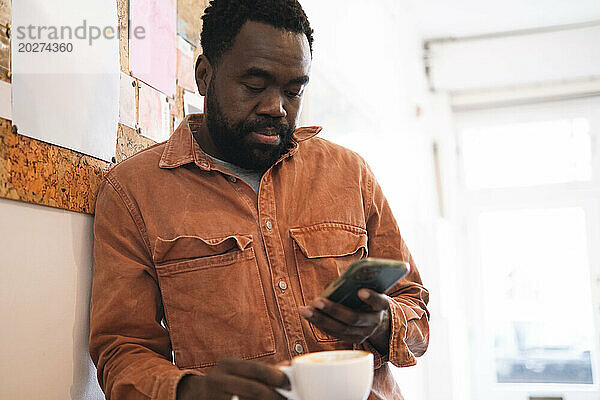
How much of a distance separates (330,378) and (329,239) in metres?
0.46

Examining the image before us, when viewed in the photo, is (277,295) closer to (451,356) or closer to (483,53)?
(451,356)

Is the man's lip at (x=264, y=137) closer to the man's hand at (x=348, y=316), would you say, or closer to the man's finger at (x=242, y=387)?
the man's hand at (x=348, y=316)

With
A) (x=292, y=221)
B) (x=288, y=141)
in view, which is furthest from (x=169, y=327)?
(x=288, y=141)

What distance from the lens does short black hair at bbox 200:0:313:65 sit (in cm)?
110

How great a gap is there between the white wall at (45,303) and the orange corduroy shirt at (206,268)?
0.04 meters

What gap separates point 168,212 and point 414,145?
2713mm

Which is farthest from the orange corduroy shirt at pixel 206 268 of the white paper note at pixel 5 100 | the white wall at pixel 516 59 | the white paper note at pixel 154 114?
the white wall at pixel 516 59

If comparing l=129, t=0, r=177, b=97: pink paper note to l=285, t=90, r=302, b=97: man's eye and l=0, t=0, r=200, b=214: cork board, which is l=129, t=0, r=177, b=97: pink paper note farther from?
l=285, t=90, r=302, b=97: man's eye

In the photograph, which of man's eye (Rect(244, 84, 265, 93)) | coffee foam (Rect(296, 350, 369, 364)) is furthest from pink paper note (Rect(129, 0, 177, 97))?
coffee foam (Rect(296, 350, 369, 364))

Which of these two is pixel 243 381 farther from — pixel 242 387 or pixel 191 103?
pixel 191 103

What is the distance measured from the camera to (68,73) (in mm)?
1038

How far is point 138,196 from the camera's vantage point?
107 cm

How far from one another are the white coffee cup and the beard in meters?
0.46

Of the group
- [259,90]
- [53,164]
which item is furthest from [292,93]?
[53,164]
